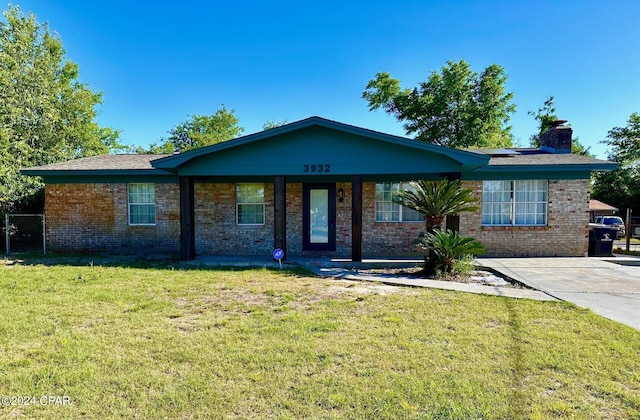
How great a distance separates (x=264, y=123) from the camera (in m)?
45.4

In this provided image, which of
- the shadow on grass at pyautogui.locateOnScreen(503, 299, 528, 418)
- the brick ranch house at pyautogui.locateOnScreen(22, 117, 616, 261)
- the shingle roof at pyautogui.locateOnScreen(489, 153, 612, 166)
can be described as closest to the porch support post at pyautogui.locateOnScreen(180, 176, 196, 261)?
the brick ranch house at pyautogui.locateOnScreen(22, 117, 616, 261)

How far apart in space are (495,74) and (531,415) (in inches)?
1160

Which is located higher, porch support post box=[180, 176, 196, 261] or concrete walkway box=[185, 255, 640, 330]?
porch support post box=[180, 176, 196, 261]

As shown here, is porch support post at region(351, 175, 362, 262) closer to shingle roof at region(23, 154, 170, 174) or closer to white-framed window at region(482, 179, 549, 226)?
white-framed window at region(482, 179, 549, 226)

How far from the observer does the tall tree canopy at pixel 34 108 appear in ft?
45.3

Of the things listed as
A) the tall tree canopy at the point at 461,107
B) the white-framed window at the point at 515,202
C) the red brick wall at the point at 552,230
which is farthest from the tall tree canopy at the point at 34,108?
the tall tree canopy at the point at 461,107

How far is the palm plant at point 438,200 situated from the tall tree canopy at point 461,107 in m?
20.2

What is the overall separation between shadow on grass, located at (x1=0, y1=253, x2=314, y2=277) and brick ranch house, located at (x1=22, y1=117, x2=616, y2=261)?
645 millimetres

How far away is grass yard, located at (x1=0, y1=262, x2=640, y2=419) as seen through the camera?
109 inches

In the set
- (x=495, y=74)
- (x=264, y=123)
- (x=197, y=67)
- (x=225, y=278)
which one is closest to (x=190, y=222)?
(x=225, y=278)

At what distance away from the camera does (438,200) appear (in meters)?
8.18

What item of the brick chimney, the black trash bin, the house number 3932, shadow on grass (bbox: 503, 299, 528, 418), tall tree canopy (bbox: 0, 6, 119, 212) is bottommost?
shadow on grass (bbox: 503, 299, 528, 418)

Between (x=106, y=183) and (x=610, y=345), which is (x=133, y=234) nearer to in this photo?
(x=106, y=183)

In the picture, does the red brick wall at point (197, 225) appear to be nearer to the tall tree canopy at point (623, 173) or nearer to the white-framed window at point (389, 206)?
the white-framed window at point (389, 206)
